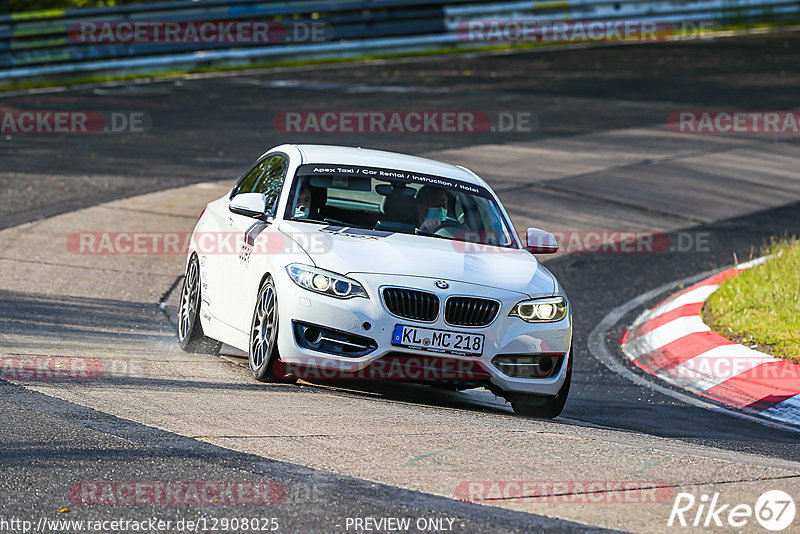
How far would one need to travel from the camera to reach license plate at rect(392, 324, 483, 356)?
23.9 ft

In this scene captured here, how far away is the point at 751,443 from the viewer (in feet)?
24.5

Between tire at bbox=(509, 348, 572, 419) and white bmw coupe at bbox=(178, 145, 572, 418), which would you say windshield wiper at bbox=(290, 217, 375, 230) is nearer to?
white bmw coupe at bbox=(178, 145, 572, 418)

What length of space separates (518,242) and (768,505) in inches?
141

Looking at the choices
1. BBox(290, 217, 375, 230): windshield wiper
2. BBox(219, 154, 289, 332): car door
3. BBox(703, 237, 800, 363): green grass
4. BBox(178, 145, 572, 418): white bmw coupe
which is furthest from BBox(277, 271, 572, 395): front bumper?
BBox(703, 237, 800, 363): green grass

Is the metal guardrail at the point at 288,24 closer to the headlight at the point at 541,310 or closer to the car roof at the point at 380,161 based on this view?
the car roof at the point at 380,161

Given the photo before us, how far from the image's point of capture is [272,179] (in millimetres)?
9031

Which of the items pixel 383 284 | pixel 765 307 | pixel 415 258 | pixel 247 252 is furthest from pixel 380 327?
pixel 765 307

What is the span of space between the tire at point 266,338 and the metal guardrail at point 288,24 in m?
15.8

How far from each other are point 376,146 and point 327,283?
410 inches

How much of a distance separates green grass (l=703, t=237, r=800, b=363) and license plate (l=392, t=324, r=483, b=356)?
9.91 ft

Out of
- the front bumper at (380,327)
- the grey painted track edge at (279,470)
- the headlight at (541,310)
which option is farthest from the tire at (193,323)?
the headlight at (541,310)

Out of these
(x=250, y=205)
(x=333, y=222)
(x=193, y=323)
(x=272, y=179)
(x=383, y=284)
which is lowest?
(x=193, y=323)

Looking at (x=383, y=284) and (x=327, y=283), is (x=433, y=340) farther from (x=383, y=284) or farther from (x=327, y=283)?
(x=327, y=283)

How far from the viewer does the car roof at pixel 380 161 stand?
8.80 m
